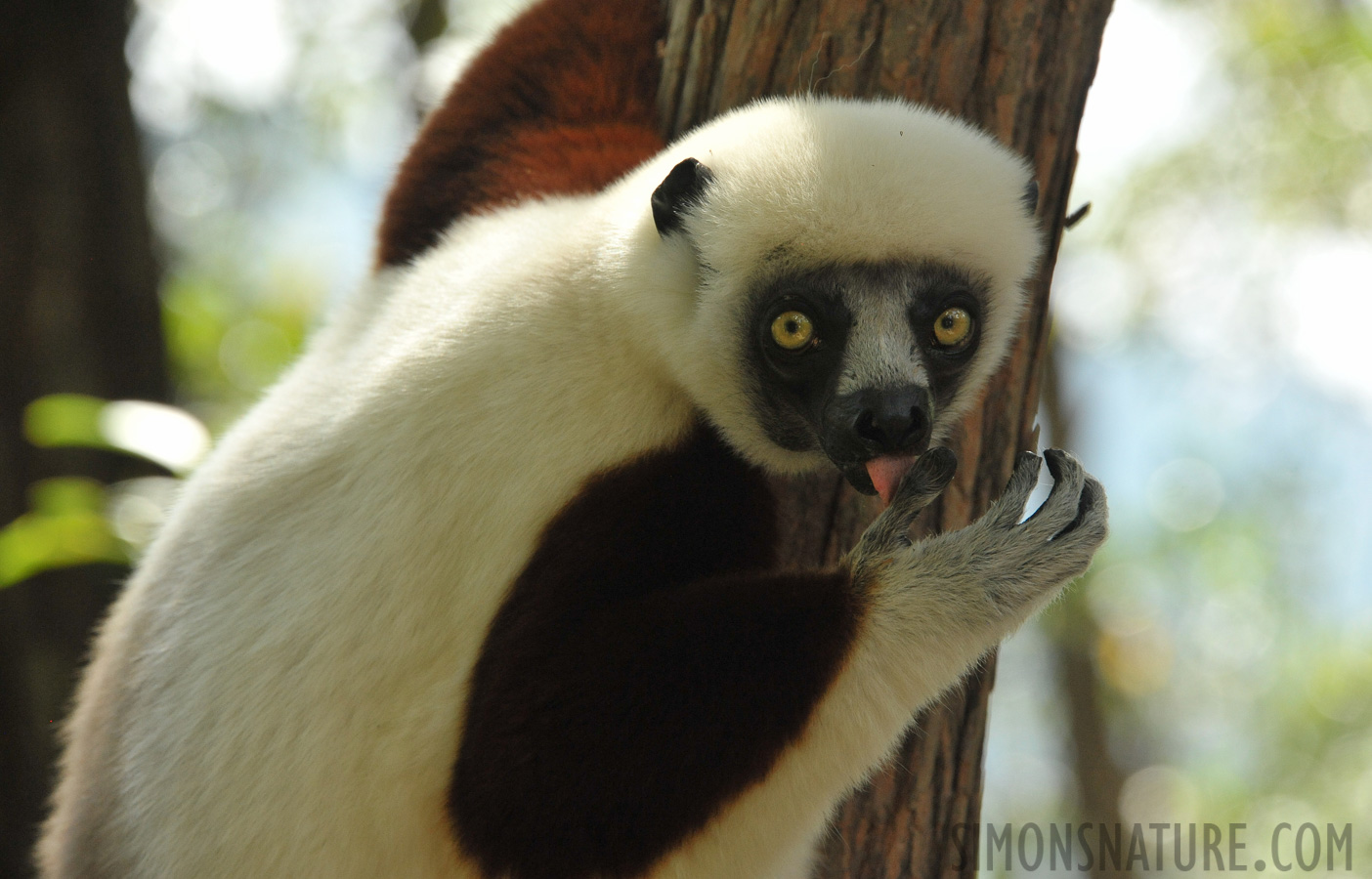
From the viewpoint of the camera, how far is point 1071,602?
985 centimetres

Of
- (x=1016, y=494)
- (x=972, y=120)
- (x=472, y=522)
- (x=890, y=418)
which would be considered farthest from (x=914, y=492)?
(x=972, y=120)

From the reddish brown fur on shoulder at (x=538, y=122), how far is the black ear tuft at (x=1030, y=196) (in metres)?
1.42

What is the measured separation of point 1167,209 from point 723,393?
812 cm

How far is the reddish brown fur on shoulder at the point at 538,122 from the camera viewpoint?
4.02 meters

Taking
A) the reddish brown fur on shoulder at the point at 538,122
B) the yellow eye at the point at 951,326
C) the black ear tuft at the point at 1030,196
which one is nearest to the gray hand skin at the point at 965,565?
the yellow eye at the point at 951,326

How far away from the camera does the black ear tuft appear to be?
10.5 feet

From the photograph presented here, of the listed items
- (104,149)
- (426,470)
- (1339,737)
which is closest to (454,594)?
(426,470)

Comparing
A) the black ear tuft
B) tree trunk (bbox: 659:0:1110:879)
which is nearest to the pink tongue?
tree trunk (bbox: 659:0:1110:879)

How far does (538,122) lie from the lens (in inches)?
169

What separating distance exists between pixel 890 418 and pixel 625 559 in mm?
806

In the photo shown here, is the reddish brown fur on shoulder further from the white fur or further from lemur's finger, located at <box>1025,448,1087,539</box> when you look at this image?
lemur's finger, located at <box>1025,448,1087,539</box>

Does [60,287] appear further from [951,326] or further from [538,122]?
[951,326]

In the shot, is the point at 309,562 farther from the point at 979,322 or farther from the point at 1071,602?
the point at 1071,602

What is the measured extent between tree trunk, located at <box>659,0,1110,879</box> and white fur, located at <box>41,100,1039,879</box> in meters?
0.32
